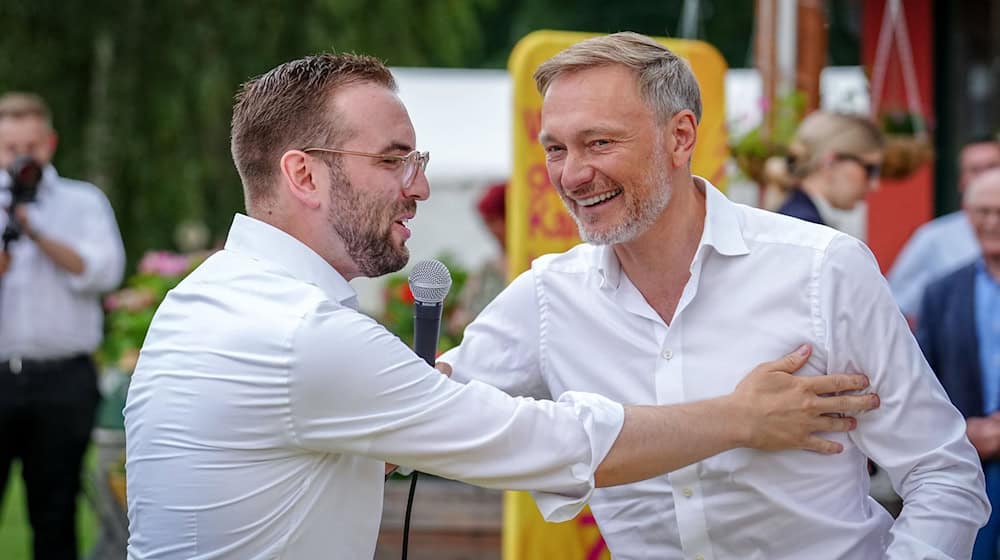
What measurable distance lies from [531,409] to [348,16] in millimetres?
13089

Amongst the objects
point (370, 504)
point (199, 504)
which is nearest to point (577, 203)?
point (370, 504)

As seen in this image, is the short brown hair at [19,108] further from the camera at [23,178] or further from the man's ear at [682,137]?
the man's ear at [682,137]

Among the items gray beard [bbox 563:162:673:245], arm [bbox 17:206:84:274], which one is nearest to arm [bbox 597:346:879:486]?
gray beard [bbox 563:162:673:245]

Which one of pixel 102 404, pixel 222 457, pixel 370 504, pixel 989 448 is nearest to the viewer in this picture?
pixel 222 457

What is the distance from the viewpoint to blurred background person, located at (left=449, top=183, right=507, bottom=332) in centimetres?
718

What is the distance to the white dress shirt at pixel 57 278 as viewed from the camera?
20.5ft

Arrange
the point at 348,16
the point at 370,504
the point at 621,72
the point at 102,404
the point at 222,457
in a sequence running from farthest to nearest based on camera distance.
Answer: the point at 348,16
the point at 102,404
the point at 621,72
the point at 370,504
the point at 222,457

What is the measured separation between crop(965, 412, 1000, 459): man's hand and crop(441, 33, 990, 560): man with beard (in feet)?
7.52

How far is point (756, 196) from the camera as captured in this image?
6410 mm

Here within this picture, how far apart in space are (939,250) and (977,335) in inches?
88.4

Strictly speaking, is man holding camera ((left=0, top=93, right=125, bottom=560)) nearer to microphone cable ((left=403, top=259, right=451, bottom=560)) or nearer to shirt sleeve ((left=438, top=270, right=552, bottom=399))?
shirt sleeve ((left=438, top=270, right=552, bottom=399))

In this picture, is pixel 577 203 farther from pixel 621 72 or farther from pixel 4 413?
pixel 4 413

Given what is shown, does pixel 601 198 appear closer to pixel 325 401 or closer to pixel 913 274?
pixel 325 401

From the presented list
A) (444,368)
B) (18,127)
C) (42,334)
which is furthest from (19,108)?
(444,368)
